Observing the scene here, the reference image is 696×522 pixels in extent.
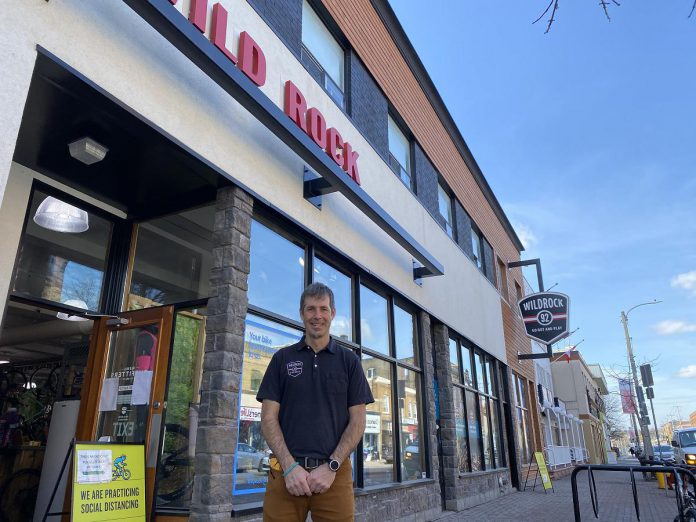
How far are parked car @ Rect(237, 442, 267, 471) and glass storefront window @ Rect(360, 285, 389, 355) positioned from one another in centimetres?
281

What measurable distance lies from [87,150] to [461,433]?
891cm

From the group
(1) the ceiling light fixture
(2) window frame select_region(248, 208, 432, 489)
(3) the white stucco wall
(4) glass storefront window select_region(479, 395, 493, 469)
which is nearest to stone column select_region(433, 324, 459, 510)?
(2) window frame select_region(248, 208, 432, 489)

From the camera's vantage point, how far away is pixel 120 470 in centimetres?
436

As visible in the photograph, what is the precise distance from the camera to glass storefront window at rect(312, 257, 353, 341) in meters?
6.85

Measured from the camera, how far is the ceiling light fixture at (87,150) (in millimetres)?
4320

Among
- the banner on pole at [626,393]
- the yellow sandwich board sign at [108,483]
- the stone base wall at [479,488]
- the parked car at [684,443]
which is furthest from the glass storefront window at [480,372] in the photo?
the banner on pole at [626,393]

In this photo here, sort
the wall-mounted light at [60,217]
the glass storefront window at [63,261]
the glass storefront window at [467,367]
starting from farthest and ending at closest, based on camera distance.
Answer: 1. the glass storefront window at [467,367]
2. the wall-mounted light at [60,217]
3. the glass storefront window at [63,261]

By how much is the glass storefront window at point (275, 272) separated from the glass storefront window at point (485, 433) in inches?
314

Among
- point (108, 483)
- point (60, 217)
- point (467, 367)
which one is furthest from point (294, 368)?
point (467, 367)

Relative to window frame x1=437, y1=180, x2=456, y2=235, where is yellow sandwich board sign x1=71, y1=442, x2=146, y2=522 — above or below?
below

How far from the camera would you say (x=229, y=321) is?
458 cm

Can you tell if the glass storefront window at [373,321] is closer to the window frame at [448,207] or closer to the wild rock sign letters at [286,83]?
the wild rock sign letters at [286,83]

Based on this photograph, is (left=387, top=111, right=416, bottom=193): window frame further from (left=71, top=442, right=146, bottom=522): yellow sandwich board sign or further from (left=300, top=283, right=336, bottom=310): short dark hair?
(left=300, top=283, right=336, bottom=310): short dark hair

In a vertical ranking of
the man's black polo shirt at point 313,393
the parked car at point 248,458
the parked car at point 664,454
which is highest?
the man's black polo shirt at point 313,393
